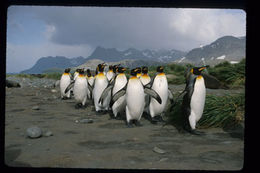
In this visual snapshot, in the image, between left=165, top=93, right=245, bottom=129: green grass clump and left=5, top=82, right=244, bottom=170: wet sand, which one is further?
left=165, top=93, right=245, bottom=129: green grass clump

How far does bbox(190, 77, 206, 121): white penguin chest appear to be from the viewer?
379 cm

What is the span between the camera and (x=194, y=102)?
381 centimetres

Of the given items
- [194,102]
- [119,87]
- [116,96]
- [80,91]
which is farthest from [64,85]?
[194,102]

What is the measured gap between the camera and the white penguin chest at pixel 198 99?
12.4ft

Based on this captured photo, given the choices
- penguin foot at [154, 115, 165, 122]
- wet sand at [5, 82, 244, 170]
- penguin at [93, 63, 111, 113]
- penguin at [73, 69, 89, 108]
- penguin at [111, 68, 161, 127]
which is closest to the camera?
wet sand at [5, 82, 244, 170]

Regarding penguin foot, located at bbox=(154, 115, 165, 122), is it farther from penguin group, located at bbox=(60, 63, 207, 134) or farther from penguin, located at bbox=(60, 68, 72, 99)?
penguin, located at bbox=(60, 68, 72, 99)

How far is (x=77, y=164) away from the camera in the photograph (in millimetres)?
1987

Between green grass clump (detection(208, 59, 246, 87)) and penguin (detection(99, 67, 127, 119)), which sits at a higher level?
green grass clump (detection(208, 59, 246, 87))

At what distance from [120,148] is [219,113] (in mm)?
2059

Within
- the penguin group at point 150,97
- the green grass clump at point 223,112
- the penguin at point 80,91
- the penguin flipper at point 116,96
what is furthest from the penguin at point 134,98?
the penguin at point 80,91

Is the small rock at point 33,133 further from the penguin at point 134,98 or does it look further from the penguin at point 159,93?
the penguin at point 159,93

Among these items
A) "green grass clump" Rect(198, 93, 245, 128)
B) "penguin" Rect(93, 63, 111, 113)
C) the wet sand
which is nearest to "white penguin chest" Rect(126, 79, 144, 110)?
the wet sand
